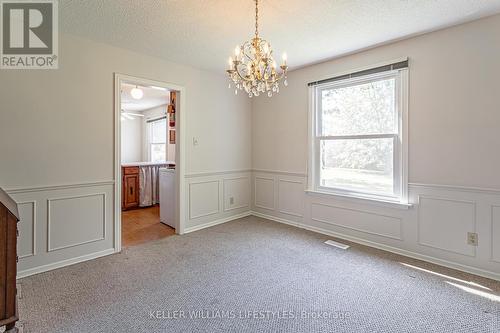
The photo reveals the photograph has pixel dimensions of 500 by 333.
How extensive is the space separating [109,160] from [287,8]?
2509 mm

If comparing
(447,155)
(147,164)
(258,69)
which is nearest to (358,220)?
(447,155)

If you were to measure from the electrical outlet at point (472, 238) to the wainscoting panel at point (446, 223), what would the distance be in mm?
24

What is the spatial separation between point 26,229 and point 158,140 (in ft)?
16.0

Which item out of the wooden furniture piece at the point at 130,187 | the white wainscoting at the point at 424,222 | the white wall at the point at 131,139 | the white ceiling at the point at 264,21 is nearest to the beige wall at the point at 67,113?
the white ceiling at the point at 264,21

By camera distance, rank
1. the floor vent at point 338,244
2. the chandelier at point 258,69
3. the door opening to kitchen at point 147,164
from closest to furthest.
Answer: the chandelier at point 258,69, the floor vent at point 338,244, the door opening to kitchen at point 147,164

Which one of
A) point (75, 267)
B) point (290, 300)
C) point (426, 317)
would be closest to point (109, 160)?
point (75, 267)

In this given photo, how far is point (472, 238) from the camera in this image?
8.34ft

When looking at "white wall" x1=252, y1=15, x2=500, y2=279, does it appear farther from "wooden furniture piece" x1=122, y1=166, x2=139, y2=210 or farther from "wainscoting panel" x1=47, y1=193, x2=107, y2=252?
"wooden furniture piece" x1=122, y1=166, x2=139, y2=210

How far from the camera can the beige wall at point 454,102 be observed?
2420mm

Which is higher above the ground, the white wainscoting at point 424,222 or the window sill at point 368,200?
the window sill at point 368,200

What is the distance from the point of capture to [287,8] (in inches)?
88.1

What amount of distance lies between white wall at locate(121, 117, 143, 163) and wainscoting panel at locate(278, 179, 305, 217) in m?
5.28

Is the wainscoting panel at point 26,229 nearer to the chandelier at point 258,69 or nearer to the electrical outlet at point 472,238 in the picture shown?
the chandelier at point 258,69

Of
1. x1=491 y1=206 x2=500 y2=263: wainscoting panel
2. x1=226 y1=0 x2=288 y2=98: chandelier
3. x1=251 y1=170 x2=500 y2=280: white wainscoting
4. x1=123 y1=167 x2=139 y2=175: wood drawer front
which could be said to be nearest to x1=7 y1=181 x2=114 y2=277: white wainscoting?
x1=226 y1=0 x2=288 y2=98: chandelier
